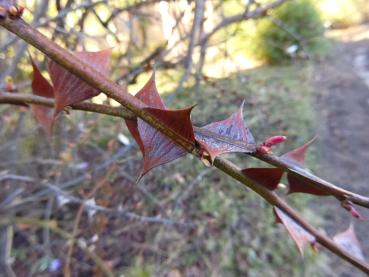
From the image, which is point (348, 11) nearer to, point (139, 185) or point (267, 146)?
point (139, 185)

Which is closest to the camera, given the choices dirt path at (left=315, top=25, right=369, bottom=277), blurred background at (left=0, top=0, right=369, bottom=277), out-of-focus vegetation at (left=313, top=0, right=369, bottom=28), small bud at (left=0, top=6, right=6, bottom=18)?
small bud at (left=0, top=6, right=6, bottom=18)

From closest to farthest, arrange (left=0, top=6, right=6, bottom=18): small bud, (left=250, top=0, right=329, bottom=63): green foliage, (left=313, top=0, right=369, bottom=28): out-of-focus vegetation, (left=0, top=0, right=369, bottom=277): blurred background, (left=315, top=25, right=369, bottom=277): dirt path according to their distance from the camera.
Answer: (left=0, top=6, right=6, bottom=18): small bud → (left=0, top=0, right=369, bottom=277): blurred background → (left=315, top=25, right=369, bottom=277): dirt path → (left=250, top=0, right=329, bottom=63): green foliage → (left=313, top=0, right=369, bottom=28): out-of-focus vegetation

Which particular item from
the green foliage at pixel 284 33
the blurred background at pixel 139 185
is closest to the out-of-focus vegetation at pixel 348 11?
the green foliage at pixel 284 33

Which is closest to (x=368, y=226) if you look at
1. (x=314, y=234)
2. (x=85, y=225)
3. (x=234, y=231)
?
(x=234, y=231)

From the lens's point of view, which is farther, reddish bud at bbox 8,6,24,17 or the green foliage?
the green foliage

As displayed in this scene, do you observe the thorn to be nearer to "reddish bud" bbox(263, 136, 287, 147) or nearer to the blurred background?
"reddish bud" bbox(263, 136, 287, 147)

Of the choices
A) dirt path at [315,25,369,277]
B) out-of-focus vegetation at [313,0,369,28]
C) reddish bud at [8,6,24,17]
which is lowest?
dirt path at [315,25,369,277]

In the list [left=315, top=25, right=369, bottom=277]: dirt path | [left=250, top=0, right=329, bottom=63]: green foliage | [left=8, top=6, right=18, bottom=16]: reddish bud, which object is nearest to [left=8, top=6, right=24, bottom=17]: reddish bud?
[left=8, top=6, right=18, bottom=16]: reddish bud

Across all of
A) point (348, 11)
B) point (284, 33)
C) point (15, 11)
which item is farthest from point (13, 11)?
point (348, 11)

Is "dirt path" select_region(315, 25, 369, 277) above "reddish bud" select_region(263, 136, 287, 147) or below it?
below

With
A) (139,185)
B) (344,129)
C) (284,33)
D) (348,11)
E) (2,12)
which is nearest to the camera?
(2,12)
